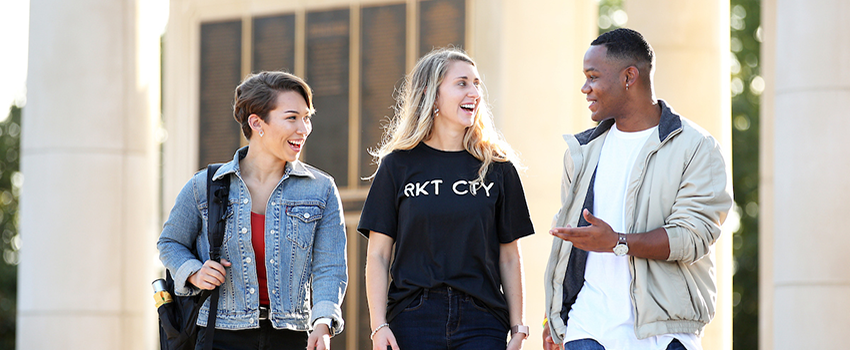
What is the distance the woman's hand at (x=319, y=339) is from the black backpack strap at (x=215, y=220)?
18.1 inches

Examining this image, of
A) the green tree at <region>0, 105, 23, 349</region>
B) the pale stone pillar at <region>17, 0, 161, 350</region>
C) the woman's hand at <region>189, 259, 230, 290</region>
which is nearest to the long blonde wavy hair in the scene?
the woman's hand at <region>189, 259, 230, 290</region>

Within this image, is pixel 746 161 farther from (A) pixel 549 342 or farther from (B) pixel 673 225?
(B) pixel 673 225

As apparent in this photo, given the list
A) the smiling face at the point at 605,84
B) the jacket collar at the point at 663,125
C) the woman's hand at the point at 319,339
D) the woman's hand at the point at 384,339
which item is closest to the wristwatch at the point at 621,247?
the jacket collar at the point at 663,125

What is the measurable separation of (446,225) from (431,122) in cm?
58

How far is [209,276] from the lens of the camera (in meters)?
4.92

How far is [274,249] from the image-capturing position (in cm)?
508

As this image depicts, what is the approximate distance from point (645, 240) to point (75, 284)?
8.85m

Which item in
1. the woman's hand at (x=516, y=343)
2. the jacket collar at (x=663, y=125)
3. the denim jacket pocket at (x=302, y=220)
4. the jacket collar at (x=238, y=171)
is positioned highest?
the jacket collar at (x=663, y=125)
